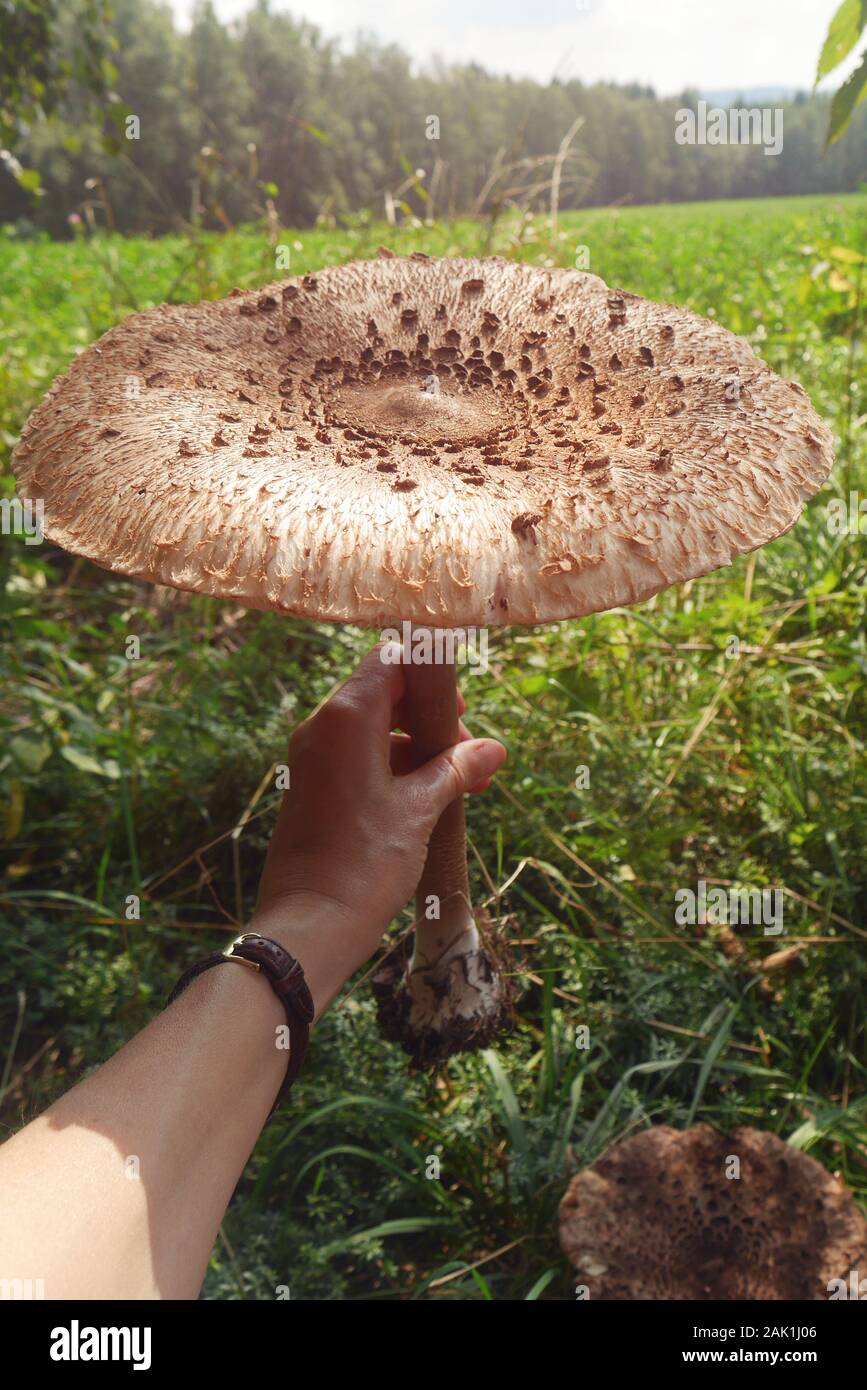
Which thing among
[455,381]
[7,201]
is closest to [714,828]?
[455,381]

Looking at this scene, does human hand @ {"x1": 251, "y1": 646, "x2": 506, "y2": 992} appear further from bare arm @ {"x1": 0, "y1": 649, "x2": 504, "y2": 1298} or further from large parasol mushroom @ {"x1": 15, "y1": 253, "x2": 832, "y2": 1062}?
large parasol mushroom @ {"x1": 15, "y1": 253, "x2": 832, "y2": 1062}

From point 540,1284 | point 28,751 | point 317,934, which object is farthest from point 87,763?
point 540,1284

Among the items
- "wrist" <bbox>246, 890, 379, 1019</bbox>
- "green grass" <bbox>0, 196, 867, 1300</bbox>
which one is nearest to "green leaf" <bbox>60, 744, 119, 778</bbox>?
"green grass" <bbox>0, 196, 867, 1300</bbox>

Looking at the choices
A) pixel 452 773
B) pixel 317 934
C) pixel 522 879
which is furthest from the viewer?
pixel 522 879

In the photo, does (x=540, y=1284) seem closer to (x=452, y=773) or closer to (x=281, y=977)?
(x=281, y=977)

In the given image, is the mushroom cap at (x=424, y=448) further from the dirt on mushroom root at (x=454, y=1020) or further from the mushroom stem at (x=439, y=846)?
the dirt on mushroom root at (x=454, y=1020)

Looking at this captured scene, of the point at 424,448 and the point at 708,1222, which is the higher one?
the point at 424,448
